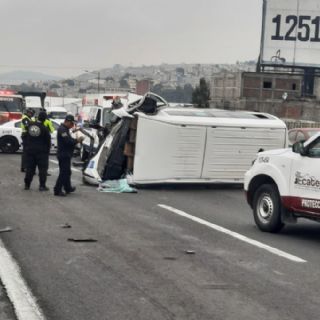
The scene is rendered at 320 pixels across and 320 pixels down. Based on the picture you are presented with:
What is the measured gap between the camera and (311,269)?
8.22 m

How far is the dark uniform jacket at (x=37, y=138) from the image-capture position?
15250mm

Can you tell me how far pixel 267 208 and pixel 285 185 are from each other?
2.24ft

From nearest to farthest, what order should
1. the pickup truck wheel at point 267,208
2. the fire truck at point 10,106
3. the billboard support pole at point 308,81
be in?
the pickup truck wheel at point 267,208 < the fire truck at point 10,106 < the billboard support pole at point 308,81

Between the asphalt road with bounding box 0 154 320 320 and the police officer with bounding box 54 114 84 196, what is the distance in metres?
0.84

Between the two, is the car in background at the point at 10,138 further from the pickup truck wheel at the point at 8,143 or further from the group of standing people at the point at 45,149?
the group of standing people at the point at 45,149

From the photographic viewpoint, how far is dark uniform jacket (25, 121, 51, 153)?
15.2 meters

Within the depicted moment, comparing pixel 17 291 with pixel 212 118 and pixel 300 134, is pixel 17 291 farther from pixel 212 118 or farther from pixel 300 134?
pixel 300 134

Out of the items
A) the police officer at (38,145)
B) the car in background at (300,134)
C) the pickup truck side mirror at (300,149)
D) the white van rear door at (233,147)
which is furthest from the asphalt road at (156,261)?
the car in background at (300,134)

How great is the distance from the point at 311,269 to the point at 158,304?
8.53ft

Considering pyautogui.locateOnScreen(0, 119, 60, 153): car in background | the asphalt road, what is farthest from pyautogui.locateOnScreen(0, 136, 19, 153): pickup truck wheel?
the asphalt road

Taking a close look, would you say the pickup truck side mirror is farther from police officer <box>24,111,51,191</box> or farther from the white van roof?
police officer <box>24,111,51,191</box>

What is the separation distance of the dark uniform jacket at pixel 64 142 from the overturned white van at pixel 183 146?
1.99 meters

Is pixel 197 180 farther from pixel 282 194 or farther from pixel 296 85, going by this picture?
pixel 296 85

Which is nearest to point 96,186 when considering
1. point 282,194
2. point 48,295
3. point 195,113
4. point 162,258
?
point 195,113
